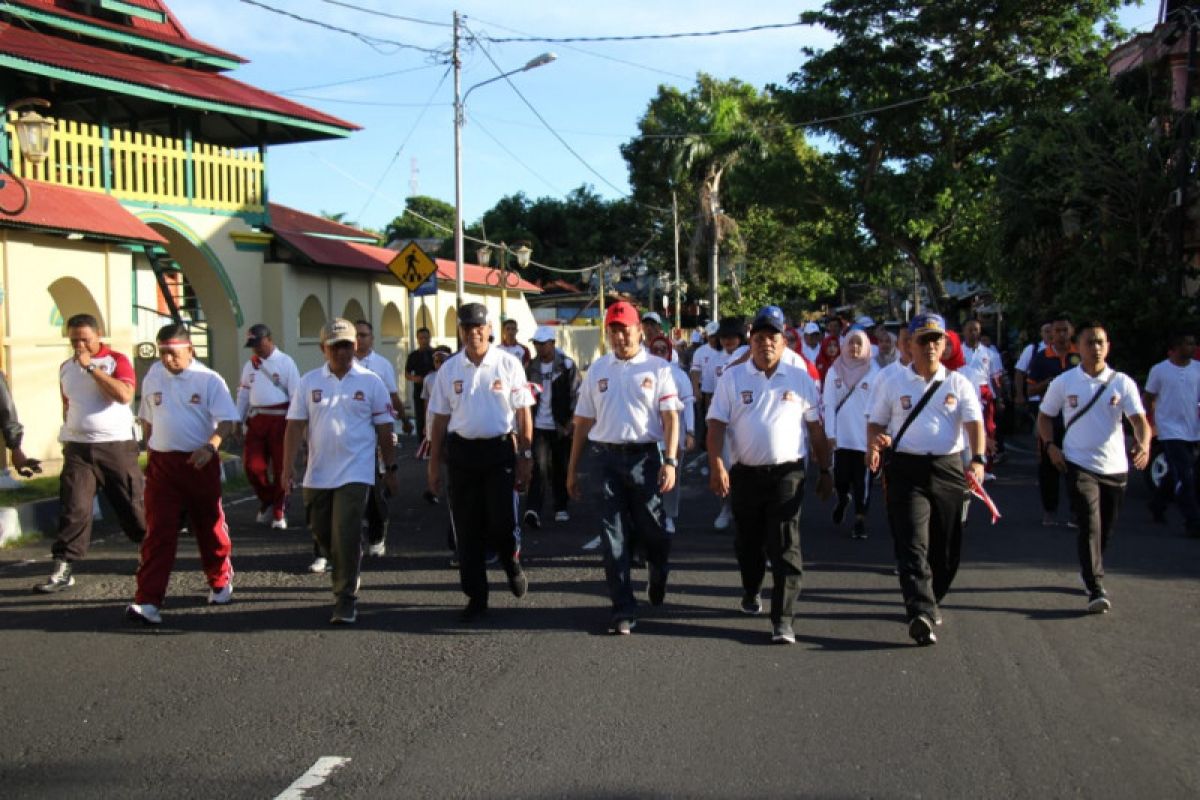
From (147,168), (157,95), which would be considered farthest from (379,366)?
(147,168)

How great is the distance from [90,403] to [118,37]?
45.1ft

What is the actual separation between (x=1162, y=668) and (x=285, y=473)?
206 inches

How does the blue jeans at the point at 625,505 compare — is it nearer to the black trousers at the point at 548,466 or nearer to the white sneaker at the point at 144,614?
the white sneaker at the point at 144,614

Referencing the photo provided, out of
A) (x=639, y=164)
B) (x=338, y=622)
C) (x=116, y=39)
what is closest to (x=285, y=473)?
(x=338, y=622)

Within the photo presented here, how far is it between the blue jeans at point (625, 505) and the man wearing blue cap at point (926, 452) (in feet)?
4.28

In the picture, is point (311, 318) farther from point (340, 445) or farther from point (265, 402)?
point (340, 445)

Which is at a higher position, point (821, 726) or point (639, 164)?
point (639, 164)

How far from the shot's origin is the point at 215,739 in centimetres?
477

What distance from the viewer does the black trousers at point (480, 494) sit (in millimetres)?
6922

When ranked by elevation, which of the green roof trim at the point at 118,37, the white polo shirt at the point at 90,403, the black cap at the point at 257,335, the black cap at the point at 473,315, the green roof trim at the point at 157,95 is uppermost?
the green roof trim at the point at 118,37

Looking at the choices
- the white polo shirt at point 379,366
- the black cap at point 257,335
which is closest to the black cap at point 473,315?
the white polo shirt at point 379,366

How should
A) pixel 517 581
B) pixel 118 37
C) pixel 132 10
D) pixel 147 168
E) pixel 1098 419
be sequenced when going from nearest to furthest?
pixel 517 581 < pixel 1098 419 < pixel 147 168 < pixel 118 37 < pixel 132 10

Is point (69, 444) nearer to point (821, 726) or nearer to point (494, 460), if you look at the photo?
point (494, 460)

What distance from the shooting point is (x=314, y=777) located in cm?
434
